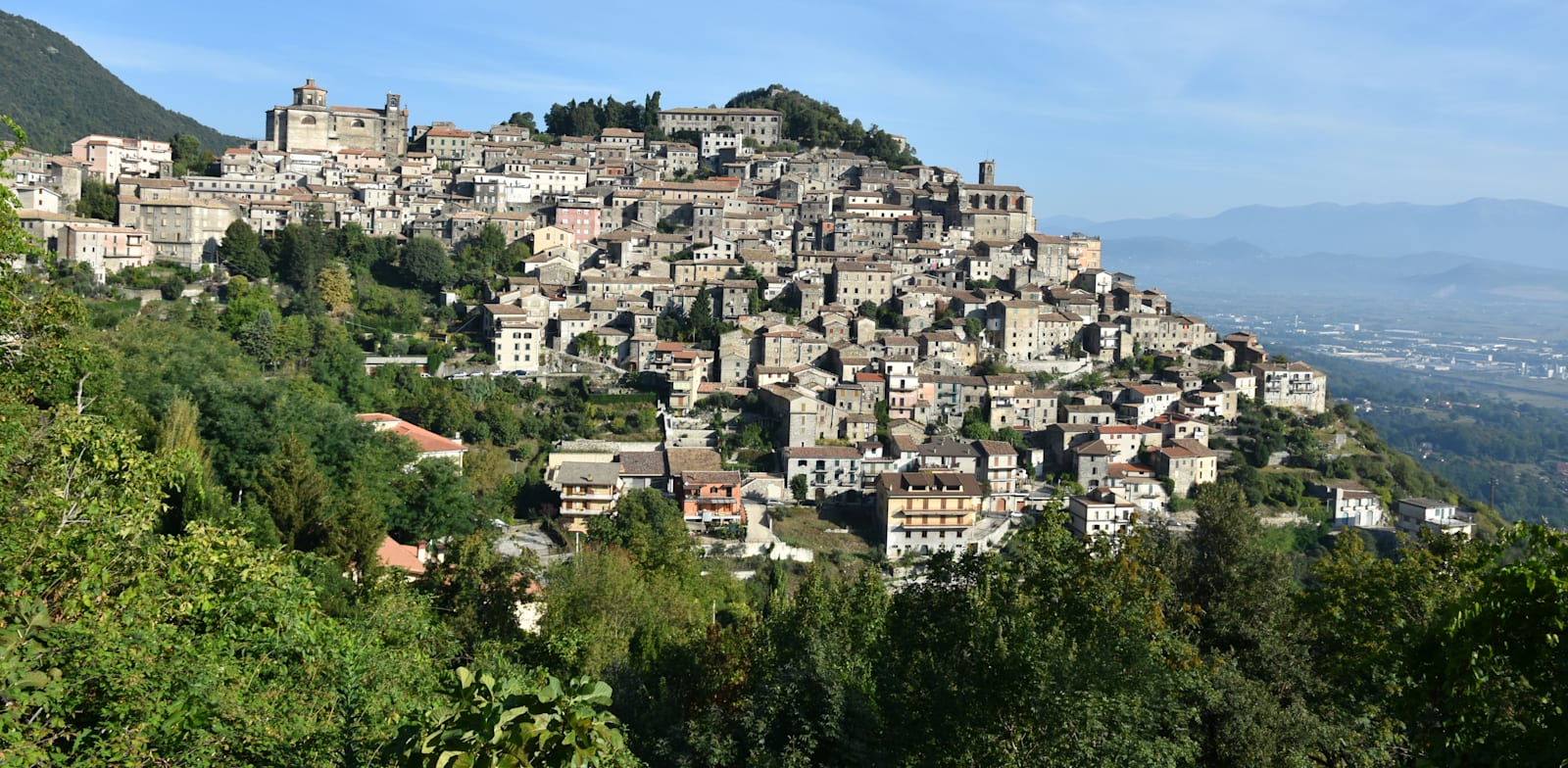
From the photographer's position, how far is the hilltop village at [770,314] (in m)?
34.4

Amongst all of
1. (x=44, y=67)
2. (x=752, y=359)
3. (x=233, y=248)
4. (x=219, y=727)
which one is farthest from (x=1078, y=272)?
(x=44, y=67)

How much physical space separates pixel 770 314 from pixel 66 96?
199 ft

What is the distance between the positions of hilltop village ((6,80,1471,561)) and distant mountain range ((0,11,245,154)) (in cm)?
2806

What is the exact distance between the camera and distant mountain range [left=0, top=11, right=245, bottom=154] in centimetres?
7225

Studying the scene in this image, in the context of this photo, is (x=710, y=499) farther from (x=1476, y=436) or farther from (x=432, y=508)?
(x=1476, y=436)

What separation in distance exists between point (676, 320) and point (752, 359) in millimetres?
3706

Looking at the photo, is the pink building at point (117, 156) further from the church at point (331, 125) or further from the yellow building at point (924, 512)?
the yellow building at point (924, 512)

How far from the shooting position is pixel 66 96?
252 feet

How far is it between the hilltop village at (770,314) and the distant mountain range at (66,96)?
28.1 m

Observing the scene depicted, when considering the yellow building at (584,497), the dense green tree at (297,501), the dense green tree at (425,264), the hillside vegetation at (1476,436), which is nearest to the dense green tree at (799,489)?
the yellow building at (584,497)

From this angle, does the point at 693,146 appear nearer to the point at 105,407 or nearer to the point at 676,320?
the point at 676,320

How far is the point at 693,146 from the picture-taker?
200 ft

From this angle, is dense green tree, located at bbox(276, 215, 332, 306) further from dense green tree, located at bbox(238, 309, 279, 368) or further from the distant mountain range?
the distant mountain range

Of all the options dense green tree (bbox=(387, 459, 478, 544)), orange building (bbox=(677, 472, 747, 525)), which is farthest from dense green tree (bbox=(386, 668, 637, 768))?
orange building (bbox=(677, 472, 747, 525))
